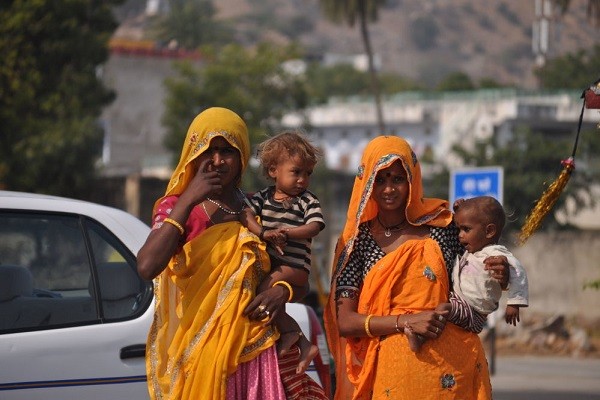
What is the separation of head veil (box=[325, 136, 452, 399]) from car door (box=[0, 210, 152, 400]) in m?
1.14

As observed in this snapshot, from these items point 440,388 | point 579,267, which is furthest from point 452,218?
point 579,267

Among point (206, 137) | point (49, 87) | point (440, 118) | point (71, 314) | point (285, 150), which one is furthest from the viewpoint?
point (440, 118)

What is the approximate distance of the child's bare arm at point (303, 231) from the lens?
4.48m

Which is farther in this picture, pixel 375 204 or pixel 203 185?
pixel 375 204

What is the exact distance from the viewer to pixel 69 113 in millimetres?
22750

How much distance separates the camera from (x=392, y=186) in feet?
15.5

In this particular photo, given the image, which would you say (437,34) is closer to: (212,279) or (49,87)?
(49,87)

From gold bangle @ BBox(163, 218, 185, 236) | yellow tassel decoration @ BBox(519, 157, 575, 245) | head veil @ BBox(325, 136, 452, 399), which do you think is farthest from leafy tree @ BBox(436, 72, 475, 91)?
gold bangle @ BBox(163, 218, 185, 236)

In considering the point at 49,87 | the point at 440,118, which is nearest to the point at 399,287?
the point at 49,87

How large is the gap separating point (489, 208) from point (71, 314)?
2003 mm

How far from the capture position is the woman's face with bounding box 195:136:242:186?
453cm

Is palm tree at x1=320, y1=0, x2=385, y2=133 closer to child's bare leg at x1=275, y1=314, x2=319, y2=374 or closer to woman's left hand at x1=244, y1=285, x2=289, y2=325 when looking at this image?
child's bare leg at x1=275, y1=314, x2=319, y2=374

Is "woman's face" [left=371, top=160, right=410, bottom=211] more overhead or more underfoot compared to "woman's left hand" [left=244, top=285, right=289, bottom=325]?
more overhead

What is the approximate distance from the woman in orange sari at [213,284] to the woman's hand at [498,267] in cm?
75
